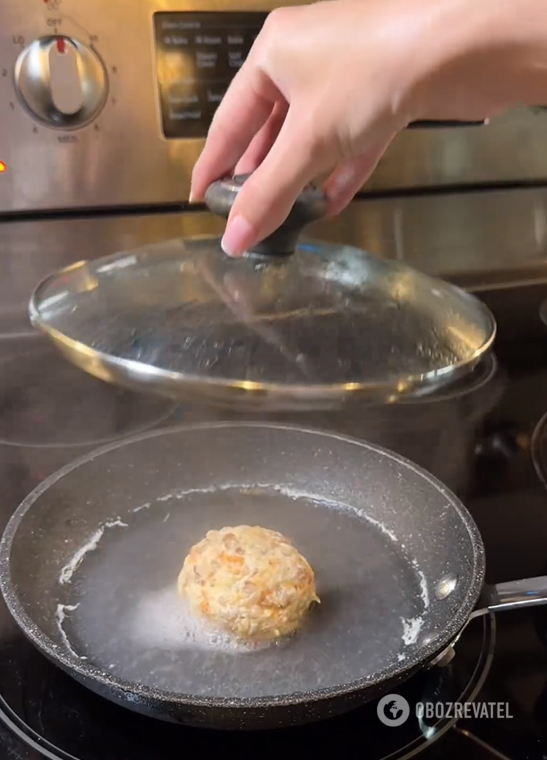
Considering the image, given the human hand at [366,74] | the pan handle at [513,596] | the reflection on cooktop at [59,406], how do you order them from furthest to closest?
the reflection on cooktop at [59,406], the pan handle at [513,596], the human hand at [366,74]

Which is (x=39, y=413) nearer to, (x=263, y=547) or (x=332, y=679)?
(x=263, y=547)

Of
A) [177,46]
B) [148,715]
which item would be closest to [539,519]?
[148,715]

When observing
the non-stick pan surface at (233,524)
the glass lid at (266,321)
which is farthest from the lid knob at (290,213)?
the non-stick pan surface at (233,524)

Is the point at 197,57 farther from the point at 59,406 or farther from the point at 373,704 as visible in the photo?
the point at 373,704

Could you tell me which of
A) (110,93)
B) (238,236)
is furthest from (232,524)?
(110,93)

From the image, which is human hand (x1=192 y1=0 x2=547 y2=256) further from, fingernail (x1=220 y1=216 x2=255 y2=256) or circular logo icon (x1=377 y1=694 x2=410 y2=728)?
circular logo icon (x1=377 y1=694 x2=410 y2=728)

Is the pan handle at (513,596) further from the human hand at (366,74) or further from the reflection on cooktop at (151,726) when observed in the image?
the human hand at (366,74)
